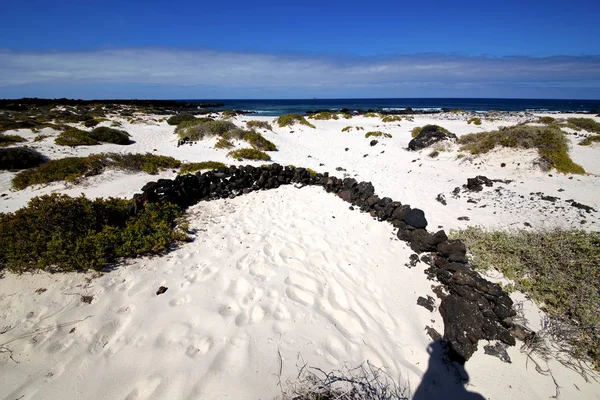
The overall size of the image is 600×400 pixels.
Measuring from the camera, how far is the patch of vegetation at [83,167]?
365 inches

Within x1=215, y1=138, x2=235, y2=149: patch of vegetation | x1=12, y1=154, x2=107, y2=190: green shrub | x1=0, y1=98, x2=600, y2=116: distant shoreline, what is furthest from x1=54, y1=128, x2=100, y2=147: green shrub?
x1=0, y1=98, x2=600, y2=116: distant shoreline

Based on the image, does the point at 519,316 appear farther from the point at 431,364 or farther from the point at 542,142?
the point at 542,142

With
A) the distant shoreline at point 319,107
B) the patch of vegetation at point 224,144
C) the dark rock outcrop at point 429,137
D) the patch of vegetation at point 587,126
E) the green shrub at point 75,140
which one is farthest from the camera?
the distant shoreline at point 319,107

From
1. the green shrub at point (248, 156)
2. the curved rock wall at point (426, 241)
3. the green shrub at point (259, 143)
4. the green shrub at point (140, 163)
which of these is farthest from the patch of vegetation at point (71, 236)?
the green shrub at point (259, 143)

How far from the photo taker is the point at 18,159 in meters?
11.3

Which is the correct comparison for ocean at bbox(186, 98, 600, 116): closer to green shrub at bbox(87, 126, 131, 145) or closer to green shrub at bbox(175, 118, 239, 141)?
green shrub at bbox(175, 118, 239, 141)

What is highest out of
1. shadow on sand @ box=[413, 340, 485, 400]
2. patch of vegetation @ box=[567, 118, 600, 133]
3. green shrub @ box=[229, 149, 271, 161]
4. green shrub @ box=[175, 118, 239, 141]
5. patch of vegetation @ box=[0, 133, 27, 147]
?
patch of vegetation @ box=[567, 118, 600, 133]

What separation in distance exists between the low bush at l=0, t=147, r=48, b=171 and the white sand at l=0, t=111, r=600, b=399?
10.1 m

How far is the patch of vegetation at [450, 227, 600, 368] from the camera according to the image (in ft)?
11.9

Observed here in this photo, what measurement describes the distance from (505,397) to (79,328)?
555 cm

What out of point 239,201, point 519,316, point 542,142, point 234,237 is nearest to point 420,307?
point 519,316

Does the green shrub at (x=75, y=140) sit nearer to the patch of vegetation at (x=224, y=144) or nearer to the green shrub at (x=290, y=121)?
the patch of vegetation at (x=224, y=144)

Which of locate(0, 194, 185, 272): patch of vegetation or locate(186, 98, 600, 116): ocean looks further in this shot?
locate(186, 98, 600, 116): ocean

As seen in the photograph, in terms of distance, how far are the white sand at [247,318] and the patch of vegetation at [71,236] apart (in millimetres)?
281
